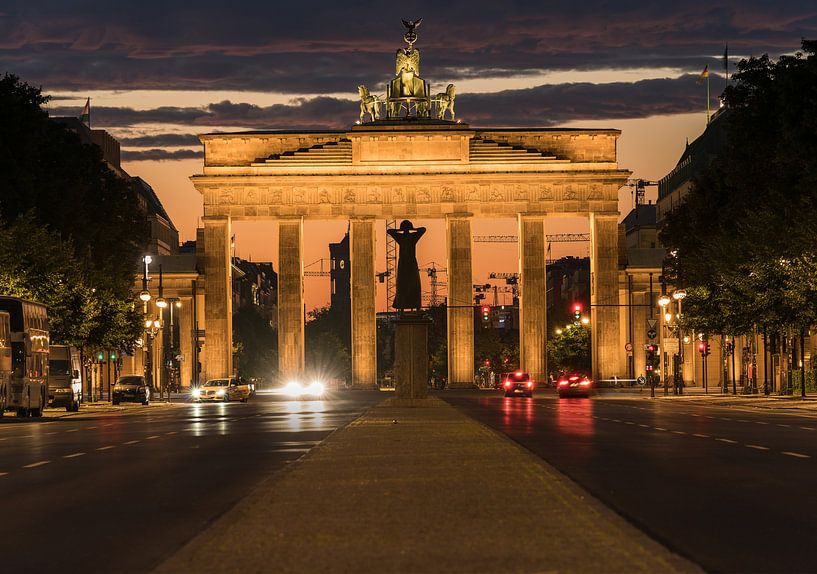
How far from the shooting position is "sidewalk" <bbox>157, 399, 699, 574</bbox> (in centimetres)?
1263

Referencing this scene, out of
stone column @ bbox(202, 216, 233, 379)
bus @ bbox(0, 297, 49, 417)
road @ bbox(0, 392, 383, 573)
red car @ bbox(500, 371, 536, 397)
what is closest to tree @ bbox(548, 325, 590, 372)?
stone column @ bbox(202, 216, 233, 379)

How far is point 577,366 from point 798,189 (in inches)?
3868

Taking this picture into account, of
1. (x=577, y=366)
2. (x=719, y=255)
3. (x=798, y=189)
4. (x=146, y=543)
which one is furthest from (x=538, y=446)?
(x=577, y=366)

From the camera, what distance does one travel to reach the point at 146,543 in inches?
640

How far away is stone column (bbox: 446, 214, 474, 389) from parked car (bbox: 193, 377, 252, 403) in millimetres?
36342

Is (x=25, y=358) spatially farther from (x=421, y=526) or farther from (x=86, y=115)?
(x=86, y=115)

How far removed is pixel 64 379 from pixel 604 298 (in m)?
65.8

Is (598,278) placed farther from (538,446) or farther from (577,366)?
(538,446)

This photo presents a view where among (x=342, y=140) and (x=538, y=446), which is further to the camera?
(x=342, y=140)

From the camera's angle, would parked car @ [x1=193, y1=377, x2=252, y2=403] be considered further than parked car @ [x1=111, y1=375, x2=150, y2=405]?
Yes

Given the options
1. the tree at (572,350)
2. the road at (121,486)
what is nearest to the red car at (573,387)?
the road at (121,486)

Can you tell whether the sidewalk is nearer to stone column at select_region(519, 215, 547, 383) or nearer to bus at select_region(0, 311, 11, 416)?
bus at select_region(0, 311, 11, 416)

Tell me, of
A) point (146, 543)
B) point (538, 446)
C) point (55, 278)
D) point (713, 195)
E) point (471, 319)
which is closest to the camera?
point (146, 543)

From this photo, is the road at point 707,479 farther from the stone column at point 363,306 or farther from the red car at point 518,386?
the stone column at point 363,306
